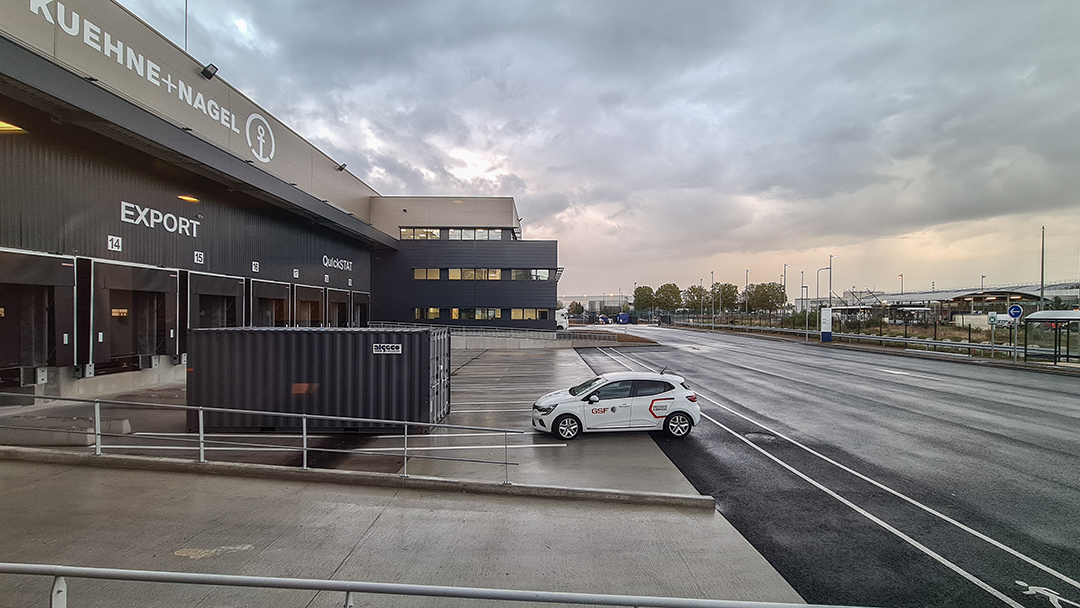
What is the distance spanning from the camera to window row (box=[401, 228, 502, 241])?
5131 centimetres

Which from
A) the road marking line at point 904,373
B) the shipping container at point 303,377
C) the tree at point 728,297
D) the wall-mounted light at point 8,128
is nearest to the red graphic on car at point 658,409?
the shipping container at point 303,377

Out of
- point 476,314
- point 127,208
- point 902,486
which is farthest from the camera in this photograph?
point 476,314

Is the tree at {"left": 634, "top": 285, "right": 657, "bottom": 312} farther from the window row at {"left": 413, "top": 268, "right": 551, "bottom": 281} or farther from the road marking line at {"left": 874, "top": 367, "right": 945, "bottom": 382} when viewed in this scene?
the road marking line at {"left": 874, "top": 367, "right": 945, "bottom": 382}

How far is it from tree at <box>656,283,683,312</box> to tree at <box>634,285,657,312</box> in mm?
2517

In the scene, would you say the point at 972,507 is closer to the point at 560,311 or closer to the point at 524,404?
the point at 524,404

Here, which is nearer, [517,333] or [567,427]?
[567,427]

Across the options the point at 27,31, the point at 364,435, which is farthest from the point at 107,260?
the point at 364,435

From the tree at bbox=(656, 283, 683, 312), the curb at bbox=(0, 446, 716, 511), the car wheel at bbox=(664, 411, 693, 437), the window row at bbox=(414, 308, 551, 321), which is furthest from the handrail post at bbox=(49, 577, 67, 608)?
the tree at bbox=(656, 283, 683, 312)

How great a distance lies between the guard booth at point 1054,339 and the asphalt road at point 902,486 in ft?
31.9

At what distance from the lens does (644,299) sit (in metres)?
121

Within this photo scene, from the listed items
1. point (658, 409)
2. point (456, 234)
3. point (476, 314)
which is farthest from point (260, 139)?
point (658, 409)

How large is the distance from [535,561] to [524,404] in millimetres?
10530

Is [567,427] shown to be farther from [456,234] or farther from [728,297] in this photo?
[728,297]

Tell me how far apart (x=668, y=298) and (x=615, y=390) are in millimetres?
100991
